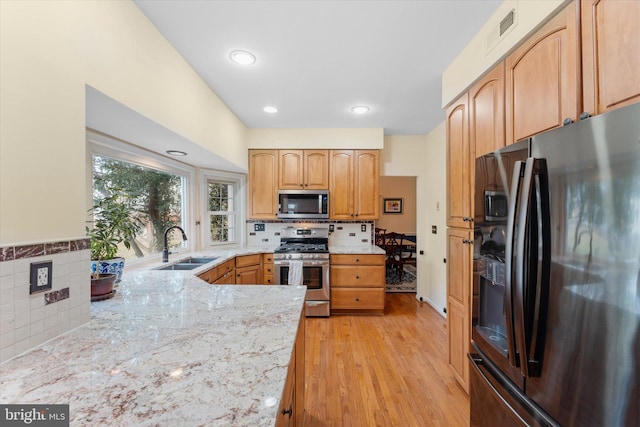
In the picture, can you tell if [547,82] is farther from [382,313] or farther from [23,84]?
[382,313]

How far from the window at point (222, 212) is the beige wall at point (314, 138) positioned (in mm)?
705

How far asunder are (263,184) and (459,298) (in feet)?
8.80

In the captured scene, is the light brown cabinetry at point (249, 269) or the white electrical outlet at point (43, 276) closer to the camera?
the white electrical outlet at point (43, 276)

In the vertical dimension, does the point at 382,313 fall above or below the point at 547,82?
below

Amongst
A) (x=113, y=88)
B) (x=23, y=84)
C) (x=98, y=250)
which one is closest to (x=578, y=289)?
(x=23, y=84)

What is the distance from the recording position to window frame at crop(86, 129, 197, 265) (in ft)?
→ 5.99

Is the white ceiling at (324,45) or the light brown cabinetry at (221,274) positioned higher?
the white ceiling at (324,45)

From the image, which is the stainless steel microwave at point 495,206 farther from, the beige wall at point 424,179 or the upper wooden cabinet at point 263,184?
the upper wooden cabinet at point 263,184

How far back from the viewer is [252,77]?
2133mm

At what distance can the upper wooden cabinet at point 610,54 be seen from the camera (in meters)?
0.81

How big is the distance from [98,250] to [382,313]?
2971mm

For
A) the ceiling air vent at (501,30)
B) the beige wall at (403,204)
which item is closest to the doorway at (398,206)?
the beige wall at (403,204)

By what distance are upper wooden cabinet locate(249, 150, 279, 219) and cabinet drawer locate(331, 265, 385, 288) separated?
3.78 feet

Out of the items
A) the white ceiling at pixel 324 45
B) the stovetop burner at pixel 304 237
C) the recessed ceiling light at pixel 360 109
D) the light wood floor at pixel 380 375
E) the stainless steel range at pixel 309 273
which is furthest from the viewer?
the stovetop burner at pixel 304 237
